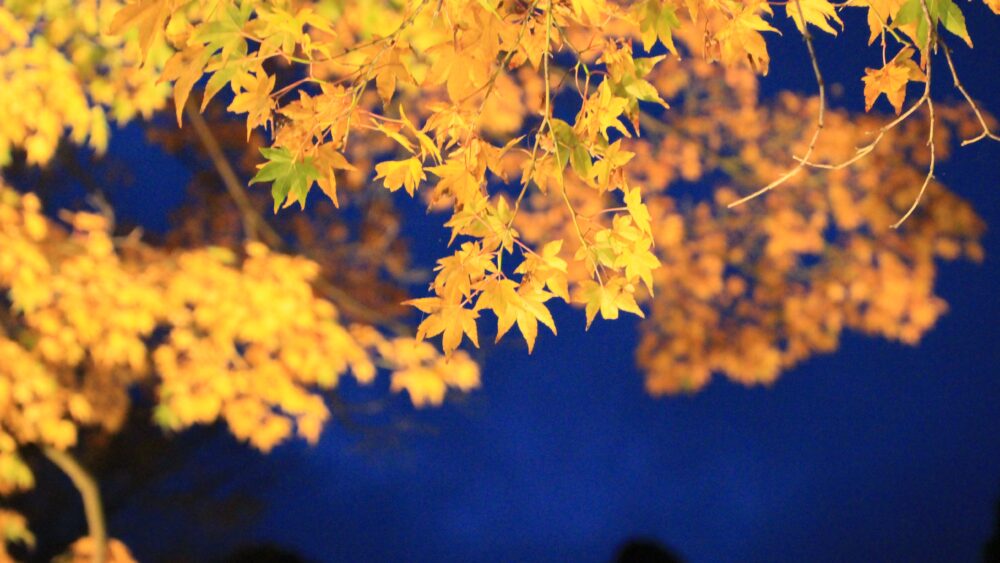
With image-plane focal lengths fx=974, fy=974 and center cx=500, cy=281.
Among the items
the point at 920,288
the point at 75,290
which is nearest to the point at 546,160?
the point at 75,290

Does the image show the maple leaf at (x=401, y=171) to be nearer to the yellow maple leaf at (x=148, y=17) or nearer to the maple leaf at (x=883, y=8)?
the yellow maple leaf at (x=148, y=17)

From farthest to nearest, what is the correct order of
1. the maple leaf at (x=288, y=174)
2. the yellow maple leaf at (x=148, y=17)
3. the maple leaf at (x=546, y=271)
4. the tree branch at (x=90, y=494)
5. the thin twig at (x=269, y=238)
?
1. the thin twig at (x=269, y=238)
2. the tree branch at (x=90, y=494)
3. the maple leaf at (x=546, y=271)
4. the maple leaf at (x=288, y=174)
5. the yellow maple leaf at (x=148, y=17)

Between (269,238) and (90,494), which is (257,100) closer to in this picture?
(269,238)

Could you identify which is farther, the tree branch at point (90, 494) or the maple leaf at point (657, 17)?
the tree branch at point (90, 494)

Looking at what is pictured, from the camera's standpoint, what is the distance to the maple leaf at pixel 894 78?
2.29m

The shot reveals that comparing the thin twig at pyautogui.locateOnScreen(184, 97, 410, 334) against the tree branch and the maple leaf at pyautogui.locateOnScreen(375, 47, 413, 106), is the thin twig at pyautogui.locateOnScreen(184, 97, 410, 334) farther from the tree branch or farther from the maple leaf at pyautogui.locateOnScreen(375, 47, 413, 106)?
the maple leaf at pyautogui.locateOnScreen(375, 47, 413, 106)

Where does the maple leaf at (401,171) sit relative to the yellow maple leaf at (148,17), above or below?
above

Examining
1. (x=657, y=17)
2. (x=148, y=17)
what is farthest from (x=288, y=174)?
(x=657, y=17)

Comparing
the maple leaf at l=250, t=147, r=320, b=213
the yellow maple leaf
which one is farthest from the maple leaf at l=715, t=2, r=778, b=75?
the yellow maple leaf

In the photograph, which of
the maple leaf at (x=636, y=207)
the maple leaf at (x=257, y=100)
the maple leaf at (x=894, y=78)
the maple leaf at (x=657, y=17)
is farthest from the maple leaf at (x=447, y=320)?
the maple leaf at (x=894, y=78)

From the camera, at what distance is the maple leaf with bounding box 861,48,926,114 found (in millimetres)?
2291

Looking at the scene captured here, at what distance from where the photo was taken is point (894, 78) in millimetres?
2309

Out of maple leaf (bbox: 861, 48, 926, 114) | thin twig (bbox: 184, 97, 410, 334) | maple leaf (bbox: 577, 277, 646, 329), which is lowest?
maple leaf (bbox: 577, 277, 646, 329)

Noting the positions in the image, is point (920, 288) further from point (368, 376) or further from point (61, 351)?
point (61, 351)
